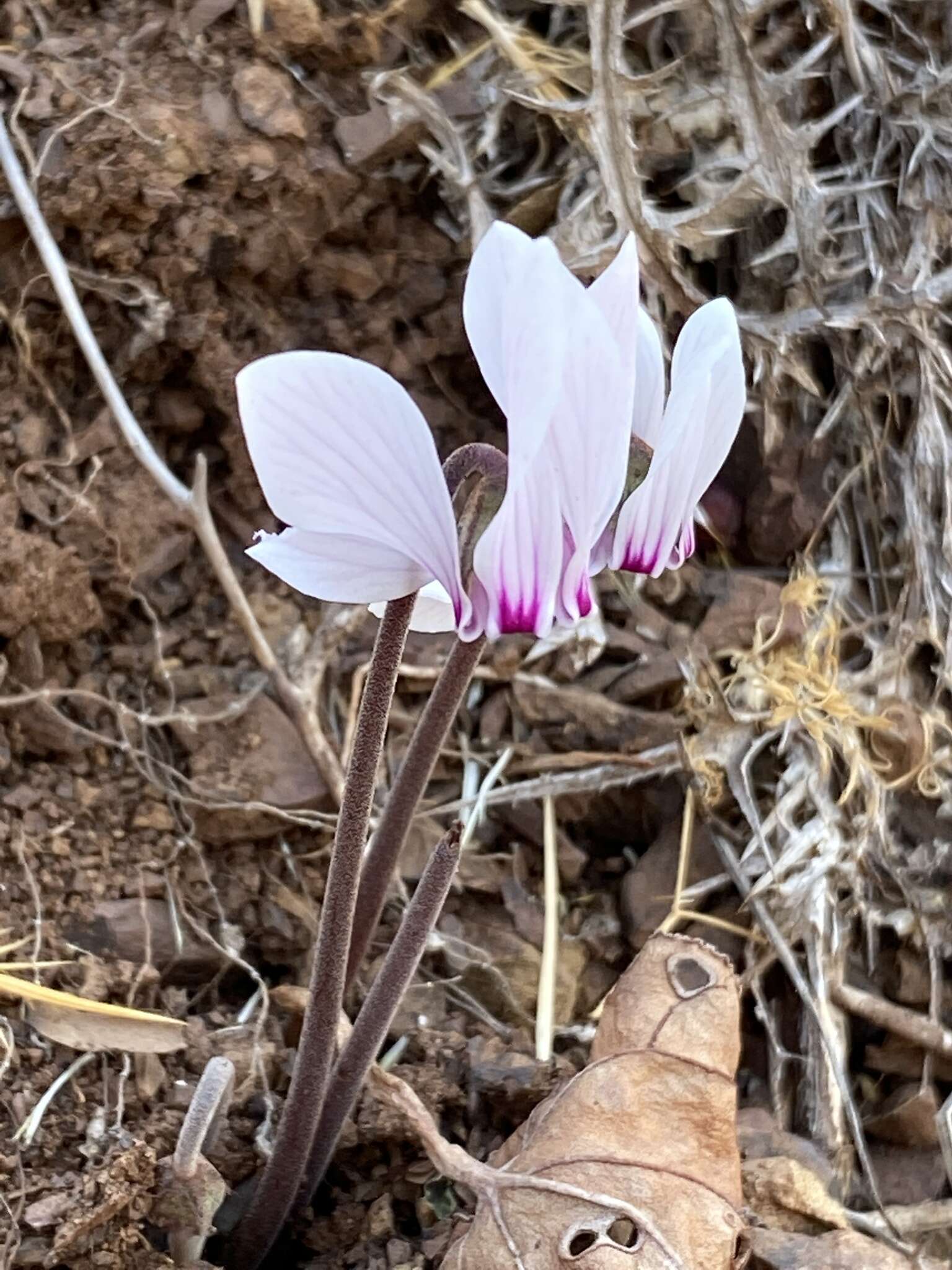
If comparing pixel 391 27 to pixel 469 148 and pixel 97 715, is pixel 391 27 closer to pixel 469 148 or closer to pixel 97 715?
pixel 469 148

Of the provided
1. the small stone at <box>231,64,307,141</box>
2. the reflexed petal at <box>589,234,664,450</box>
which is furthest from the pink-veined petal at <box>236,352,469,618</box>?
the small stone at <box>231,64,307,141</box>

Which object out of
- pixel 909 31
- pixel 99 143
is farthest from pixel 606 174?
pixel 99 143

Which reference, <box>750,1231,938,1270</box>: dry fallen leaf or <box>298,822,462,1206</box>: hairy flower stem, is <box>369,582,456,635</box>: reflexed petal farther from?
<box>750,1231,938,1270</box>: dry fallen leaf

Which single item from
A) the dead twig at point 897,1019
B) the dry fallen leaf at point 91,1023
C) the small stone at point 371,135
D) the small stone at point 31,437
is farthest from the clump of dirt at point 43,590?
the dead twig at point 897,1019

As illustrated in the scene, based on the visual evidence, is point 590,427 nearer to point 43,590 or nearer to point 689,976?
point 689,976

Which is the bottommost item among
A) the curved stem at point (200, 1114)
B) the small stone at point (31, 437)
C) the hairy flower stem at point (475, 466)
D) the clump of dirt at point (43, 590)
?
the curved stem at point (200, 1114)

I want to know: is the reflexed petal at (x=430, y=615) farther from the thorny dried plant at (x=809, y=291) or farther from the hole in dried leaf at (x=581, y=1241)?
the thorny dried plant at (x=809, y=291)

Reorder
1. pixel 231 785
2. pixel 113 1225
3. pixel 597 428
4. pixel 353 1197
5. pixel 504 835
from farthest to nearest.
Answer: pixel 504 835 < pixel 231 785 < pixel 353 1197 < pixel 113 1225 < pixel 597 428
